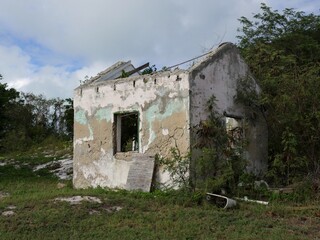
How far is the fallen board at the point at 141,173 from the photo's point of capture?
34.6 ft

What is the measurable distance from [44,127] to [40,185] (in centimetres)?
2032

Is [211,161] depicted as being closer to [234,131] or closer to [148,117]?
[234,131]

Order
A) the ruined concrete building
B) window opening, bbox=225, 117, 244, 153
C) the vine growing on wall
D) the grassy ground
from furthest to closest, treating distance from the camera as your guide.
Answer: window opening, bbox=225, 117, 244, 153 < the ruined concrete building < the vine growing on wall < the grassy ground

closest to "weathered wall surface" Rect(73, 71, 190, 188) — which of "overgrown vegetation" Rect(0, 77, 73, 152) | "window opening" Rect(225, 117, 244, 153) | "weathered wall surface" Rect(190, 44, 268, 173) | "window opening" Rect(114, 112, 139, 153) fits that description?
"weathered wall surface" Rect(190, 44, 268, 173)

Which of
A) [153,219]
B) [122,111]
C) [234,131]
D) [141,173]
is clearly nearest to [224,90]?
[234,131]

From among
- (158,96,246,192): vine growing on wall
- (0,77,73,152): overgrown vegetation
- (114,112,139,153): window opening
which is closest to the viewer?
(158,96,246,192): vine growing on wall

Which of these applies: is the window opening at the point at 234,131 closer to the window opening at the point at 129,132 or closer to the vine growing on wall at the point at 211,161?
the vine growing on wall at the point at 211,161

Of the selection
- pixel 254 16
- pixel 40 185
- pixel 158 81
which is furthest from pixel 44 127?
pixel 158 81

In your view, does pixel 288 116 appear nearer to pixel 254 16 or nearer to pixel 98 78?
pixel 98 78

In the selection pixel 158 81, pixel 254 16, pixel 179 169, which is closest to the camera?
pixel 179 169

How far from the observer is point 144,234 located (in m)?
7.06

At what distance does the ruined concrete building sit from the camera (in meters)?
10.5

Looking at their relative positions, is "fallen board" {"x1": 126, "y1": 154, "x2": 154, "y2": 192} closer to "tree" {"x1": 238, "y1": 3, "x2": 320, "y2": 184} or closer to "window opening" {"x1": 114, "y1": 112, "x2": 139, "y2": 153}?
"window opening" {"x1": 114, "y1": 112, "x2": 139, "y2": 153}

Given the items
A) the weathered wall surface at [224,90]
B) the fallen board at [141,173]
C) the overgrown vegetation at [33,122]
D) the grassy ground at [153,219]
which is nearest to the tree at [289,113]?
the weathered wall surface at [224,90]
